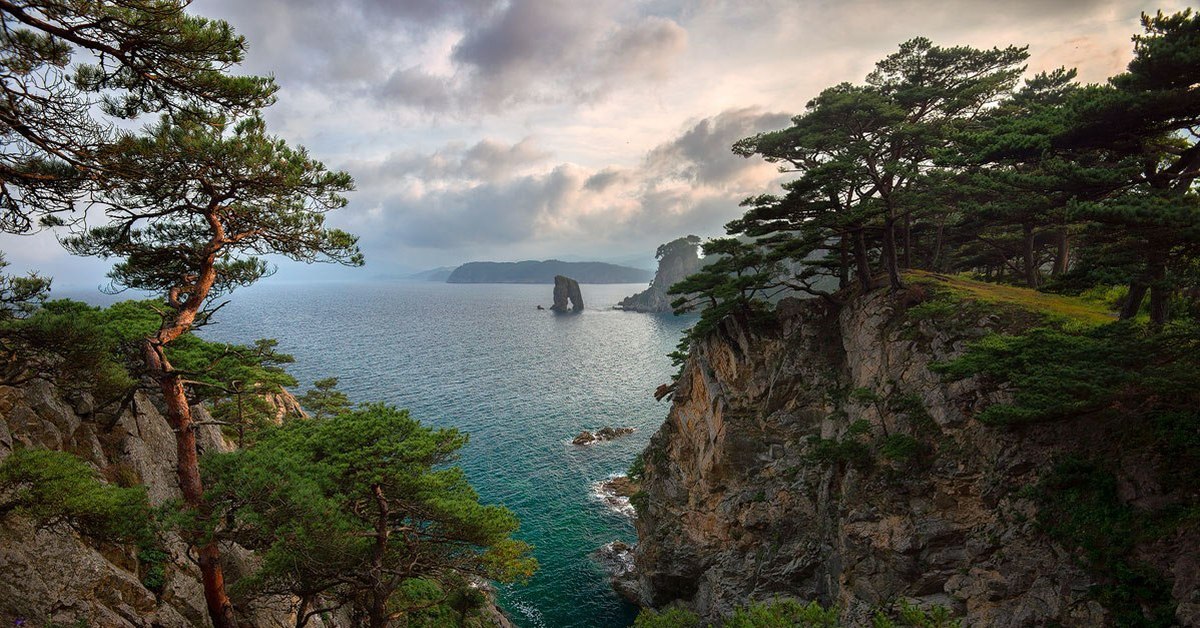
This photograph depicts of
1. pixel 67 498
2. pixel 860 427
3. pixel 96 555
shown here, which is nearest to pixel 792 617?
pixel 860 427

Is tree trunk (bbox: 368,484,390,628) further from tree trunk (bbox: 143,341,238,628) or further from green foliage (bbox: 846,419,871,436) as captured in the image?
green foliage (bbox: 846,419,871,436)

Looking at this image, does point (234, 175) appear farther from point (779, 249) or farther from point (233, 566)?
point (779, 249)

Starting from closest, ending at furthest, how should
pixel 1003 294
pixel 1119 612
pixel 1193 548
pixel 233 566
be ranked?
1. pixel 1193 548
2. pixel 1119 612
3. pixel 233 566
4. pixel 1003 294

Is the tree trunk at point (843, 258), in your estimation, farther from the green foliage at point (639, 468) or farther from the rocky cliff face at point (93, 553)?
the rocky cliff face at point (93, 553)

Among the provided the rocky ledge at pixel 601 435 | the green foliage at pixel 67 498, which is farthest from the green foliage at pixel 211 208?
the rocky ledge at pixel 601 435

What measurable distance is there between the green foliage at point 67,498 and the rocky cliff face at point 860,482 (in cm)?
1993

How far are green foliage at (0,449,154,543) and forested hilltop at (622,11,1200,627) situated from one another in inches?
504

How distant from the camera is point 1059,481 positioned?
1223cm

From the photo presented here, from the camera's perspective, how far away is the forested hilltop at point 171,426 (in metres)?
7.13

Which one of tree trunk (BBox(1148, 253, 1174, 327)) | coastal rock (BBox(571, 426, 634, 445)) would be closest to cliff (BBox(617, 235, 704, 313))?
coastal rock (BBox(571, 426, 634, 445))

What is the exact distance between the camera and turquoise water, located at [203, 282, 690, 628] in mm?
32156

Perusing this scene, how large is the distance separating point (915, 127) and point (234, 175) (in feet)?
89.4

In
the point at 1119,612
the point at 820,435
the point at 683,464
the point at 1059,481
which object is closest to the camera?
the point at 1119,612

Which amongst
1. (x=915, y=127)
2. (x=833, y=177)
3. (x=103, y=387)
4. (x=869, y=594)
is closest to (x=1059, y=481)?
(x=869, y=594)
